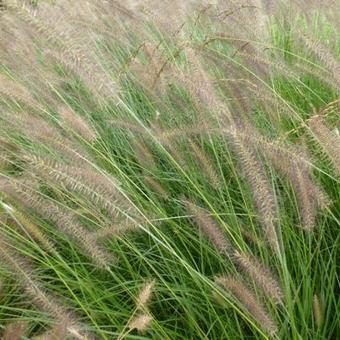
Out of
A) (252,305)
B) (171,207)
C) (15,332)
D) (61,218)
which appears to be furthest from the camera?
(171,207)

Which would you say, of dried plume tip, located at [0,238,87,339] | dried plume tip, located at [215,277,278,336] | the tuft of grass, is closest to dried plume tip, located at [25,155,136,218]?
the tuft of grass

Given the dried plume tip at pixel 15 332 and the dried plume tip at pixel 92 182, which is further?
the dried plume tip at pixel 92 182

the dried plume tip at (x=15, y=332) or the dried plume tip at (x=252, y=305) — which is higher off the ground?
the dried plume tip at (x=15, y=332)

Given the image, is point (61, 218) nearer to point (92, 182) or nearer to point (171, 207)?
point (92, 182)

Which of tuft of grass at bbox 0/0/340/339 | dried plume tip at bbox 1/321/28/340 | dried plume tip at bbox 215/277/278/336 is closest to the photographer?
dried plume tip at bbox 1/321/28/340

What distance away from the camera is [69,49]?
1.38 metres

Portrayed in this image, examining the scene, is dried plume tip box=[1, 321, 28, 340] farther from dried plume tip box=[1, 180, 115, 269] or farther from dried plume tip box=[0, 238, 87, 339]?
dried plume tip box=[1, 180, 115, 269]

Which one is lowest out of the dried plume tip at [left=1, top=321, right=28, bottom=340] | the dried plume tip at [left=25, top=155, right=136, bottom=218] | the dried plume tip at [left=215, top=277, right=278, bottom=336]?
the dried plume tip at [left=215, top=277, right=278, bottom=336]

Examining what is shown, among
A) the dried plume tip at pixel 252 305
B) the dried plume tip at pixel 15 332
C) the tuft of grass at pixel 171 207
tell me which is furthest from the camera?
the tuft of grass at pixel 171 207

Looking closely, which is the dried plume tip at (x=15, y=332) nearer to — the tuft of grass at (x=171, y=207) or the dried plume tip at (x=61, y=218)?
the tuft of grass at (x=171, y=207)

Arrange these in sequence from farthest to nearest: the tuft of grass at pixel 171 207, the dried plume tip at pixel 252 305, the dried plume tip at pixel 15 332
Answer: the tuft of grass at pixel 171 207, the dried plume tip at pixel 252 305, the dried plume tip at pixel 15 332

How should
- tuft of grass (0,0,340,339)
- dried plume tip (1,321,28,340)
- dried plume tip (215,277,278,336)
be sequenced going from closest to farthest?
dried plume tip (1,321,28,340) < dried plume tip (215,277,278,336) < tuft of grass (0,0,340,339)

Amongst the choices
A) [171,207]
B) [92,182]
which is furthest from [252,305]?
[171,207]

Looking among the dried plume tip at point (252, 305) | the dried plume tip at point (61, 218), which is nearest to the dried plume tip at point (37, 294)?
the dried plume tip at point (61, 218)
